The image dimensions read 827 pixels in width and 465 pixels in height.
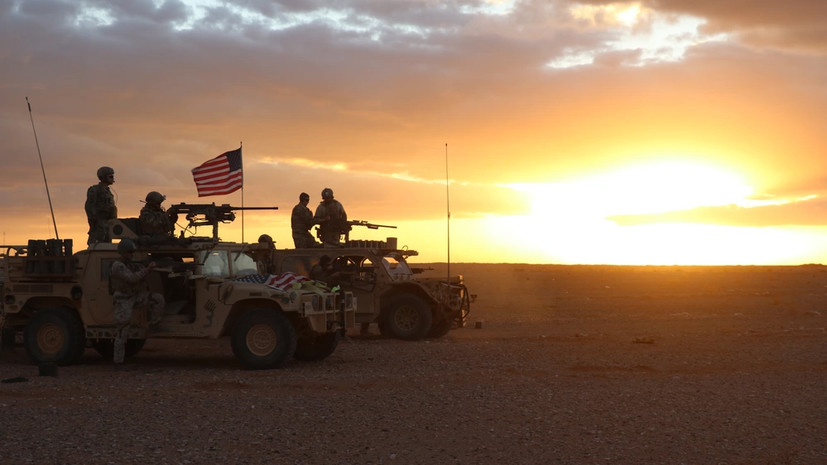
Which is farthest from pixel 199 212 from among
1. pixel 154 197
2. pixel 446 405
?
pixel 446 405

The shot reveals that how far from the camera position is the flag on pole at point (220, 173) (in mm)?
19109

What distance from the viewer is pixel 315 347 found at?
15.3m

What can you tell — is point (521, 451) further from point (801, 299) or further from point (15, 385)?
point (801, 299)

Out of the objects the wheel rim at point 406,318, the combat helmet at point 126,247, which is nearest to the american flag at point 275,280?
the combat helmet at point 126,247

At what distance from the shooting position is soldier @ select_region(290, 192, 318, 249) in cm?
2017

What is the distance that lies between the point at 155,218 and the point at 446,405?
6390mm

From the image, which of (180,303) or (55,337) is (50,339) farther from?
(180,303)

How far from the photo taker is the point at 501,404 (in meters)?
10.7

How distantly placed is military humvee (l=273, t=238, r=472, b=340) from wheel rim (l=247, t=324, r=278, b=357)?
5.32 m

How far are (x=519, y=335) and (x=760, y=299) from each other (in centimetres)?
1729

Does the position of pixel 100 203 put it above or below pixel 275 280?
above

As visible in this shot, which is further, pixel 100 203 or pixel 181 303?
pixel 100 203

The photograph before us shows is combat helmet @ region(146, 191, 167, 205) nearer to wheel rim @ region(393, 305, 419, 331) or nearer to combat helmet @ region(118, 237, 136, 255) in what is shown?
combat helmet @ region(118, 237, 136, 255)

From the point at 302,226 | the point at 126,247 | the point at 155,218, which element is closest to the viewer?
the point at 126,247
